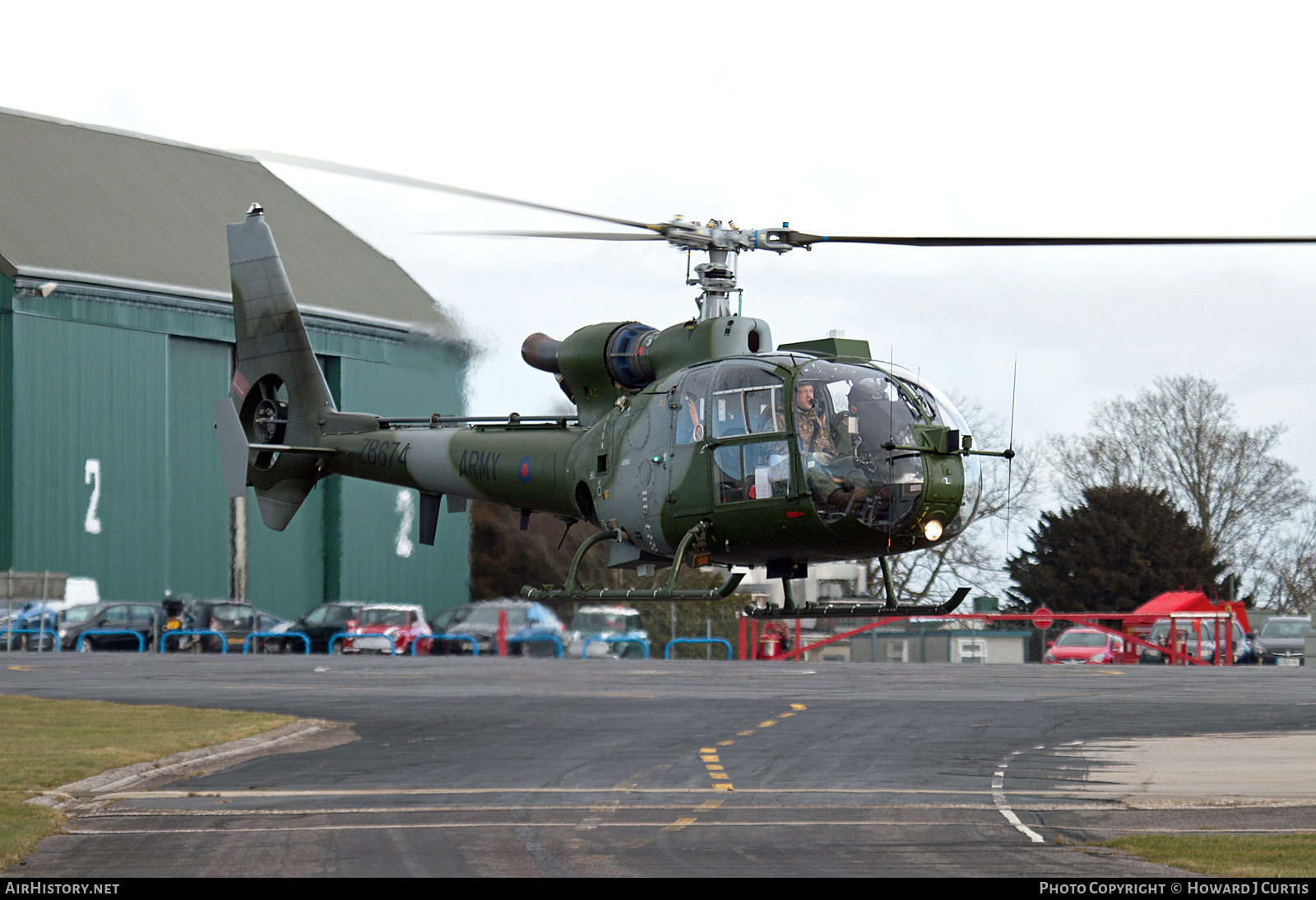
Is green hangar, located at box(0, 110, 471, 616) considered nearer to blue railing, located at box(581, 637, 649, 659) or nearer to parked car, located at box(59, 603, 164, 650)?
parked car, located at box(59, 603, 164, 650)

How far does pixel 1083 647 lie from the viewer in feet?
185

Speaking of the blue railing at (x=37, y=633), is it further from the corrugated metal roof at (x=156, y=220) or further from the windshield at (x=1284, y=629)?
the windshield at (x=1284, y=629)

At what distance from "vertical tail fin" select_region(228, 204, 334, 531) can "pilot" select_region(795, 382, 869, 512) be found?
427 inches

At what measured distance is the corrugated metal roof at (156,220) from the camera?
5797cm

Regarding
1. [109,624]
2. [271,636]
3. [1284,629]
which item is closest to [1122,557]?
[1284,629]

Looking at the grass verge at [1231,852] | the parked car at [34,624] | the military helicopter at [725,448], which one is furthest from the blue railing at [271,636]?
the grass verge at [1231,852]

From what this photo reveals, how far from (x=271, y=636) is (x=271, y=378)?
3063 centimetres

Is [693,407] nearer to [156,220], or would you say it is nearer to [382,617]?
[382,617]

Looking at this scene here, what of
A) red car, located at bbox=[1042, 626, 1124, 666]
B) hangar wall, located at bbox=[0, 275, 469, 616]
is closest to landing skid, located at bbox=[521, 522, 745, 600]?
hangar wall, located at bbox=[0, 275, 469, 616]

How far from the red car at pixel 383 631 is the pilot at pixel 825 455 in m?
38.7

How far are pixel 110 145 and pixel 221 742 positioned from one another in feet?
132

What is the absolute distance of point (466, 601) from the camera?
62625mm

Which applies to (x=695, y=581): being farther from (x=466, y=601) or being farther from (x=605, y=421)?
(x=605, y=421)
